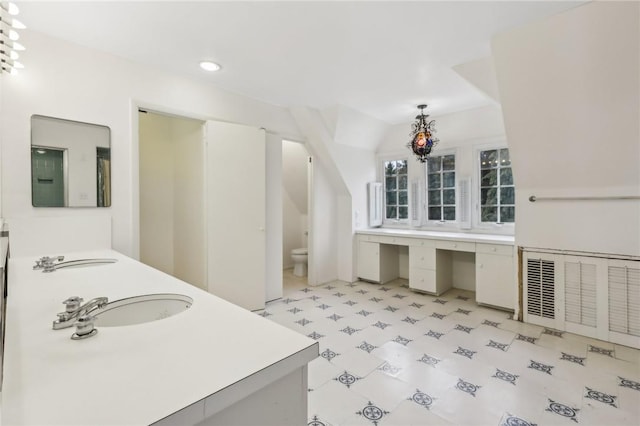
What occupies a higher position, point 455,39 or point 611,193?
point 455,39

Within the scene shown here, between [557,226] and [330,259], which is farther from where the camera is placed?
A: [330,259]

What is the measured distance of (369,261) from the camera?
4.22m

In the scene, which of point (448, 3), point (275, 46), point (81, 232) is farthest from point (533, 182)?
point (81, 232)

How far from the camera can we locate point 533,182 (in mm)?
2791

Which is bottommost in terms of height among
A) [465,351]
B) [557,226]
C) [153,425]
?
[465,351]

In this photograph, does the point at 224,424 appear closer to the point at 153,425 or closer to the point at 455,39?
the point at 153,425

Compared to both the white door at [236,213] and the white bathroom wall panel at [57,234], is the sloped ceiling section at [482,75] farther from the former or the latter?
the white bathroom wall panel at [57,234]

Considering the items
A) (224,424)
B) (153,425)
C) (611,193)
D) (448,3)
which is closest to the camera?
(153,425)

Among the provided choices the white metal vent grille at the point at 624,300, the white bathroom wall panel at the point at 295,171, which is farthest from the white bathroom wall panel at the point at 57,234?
the white metal vent grille at the point at 624,300

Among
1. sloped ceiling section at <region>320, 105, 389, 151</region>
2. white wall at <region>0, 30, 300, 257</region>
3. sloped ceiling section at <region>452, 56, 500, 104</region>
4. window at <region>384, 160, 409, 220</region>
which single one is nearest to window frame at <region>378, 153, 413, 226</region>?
window at <region>384, 160, 409, 220</region>

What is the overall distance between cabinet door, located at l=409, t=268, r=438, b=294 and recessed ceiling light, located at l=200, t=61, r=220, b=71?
125 inches

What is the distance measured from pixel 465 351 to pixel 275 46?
110 inches

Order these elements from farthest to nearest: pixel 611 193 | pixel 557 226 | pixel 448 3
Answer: pixel 557 226, pixel 611 193, pixel 448 3

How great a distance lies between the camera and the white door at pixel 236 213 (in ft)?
9.38
